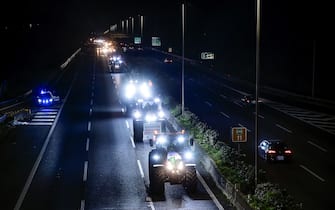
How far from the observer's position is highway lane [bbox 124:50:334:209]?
98.1 feet

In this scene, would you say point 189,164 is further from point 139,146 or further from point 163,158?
point 139,146

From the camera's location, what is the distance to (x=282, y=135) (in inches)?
1734

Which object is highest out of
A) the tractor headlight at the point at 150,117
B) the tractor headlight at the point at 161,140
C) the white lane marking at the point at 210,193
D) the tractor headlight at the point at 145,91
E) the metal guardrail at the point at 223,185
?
the tractor headlight at the point at 145,91

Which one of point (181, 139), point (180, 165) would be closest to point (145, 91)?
point (181, 139)

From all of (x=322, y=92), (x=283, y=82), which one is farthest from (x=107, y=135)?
(x=283, y=82)

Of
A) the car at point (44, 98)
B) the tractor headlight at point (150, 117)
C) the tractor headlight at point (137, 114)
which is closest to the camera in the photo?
the tractor headlight at point (150, 117)

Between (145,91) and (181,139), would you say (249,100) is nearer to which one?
(145,91)

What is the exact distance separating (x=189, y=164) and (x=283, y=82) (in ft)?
190

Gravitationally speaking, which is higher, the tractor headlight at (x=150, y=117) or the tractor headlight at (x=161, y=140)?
the tractor headlight at (x=150, y=117)

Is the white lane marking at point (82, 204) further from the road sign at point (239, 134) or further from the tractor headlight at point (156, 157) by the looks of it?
the road sign at point (239, 134)

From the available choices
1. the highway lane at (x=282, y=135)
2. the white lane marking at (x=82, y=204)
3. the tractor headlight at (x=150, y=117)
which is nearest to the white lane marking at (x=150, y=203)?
the white lane marking at (x=82, y=204)

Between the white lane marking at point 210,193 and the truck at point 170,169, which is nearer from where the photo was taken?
the white lane marking at point 210,193

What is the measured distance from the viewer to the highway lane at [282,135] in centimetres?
2989

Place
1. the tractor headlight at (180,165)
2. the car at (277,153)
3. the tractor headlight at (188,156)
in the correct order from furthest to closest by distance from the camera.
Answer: the car at (277,153) → the tractor headlight at (188,156) → the tractor headlight at (180,165)
